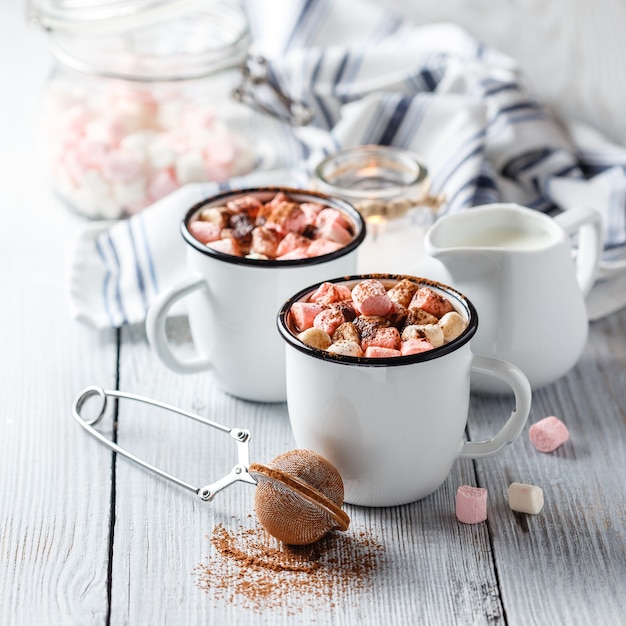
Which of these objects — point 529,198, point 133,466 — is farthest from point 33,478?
point 529,198

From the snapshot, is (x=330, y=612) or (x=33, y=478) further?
(x=33, y=478)

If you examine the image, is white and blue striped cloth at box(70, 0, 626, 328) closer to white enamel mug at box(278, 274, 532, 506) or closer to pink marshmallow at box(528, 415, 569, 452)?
pink marshmallow at box(528, 415, 569, 452)

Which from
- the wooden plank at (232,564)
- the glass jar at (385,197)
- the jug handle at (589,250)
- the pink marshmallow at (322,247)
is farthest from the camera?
Answer: the glass jar at (385,197)

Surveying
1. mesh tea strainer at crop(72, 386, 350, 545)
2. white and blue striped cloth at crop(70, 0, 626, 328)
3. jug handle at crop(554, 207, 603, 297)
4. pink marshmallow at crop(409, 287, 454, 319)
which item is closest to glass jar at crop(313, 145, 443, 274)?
white and blue striped cloth at crop(70, 0, 626, 328)

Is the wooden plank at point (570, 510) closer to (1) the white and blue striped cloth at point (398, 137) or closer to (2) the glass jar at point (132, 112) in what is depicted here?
(1) the white and blue striped cloth at point (398, 137)

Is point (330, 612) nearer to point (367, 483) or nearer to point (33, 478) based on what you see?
point (367, 483)

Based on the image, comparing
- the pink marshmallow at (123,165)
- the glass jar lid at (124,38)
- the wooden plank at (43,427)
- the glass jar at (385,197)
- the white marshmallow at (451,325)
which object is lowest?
the wooden plank at (43,427)

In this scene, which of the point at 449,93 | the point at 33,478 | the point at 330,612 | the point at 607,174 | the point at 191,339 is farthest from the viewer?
the point at 449,93

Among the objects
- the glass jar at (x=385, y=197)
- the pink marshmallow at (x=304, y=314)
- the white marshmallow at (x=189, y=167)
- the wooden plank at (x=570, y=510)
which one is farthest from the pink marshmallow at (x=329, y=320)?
the white marshmallow at (x=189, y=167)
